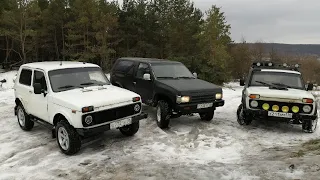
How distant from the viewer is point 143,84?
9.54m

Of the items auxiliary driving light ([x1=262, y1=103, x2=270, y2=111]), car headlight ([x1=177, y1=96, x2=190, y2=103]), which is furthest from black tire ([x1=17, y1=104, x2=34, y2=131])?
auxiliary driving light ([x1=262, y1=103, x2=270, y2=111])

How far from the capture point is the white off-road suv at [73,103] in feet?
20.5

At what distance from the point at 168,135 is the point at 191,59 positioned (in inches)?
988

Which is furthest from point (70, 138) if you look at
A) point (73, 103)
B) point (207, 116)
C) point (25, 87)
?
point (207, 116)

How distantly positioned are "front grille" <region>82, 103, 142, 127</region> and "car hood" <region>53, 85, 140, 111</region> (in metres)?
0.15

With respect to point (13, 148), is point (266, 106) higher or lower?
higher

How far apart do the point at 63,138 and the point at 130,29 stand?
3217 centimetres

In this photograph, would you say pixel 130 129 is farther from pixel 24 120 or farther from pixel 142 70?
pixel 24 120

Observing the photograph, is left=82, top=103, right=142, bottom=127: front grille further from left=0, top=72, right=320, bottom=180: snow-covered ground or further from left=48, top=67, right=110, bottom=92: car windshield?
left=48, top=67, right=110, bottom=92: car windshield

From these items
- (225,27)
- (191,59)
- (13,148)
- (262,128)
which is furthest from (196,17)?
(13,148)

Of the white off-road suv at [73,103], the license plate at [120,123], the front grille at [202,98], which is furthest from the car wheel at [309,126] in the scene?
the license plate at [120,123]

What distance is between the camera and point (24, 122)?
8383 millimetres

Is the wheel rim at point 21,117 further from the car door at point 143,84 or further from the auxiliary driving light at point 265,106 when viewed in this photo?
the auxiliary driving light at point 265,106

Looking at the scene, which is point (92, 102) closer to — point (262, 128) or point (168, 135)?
point (168, 135)
